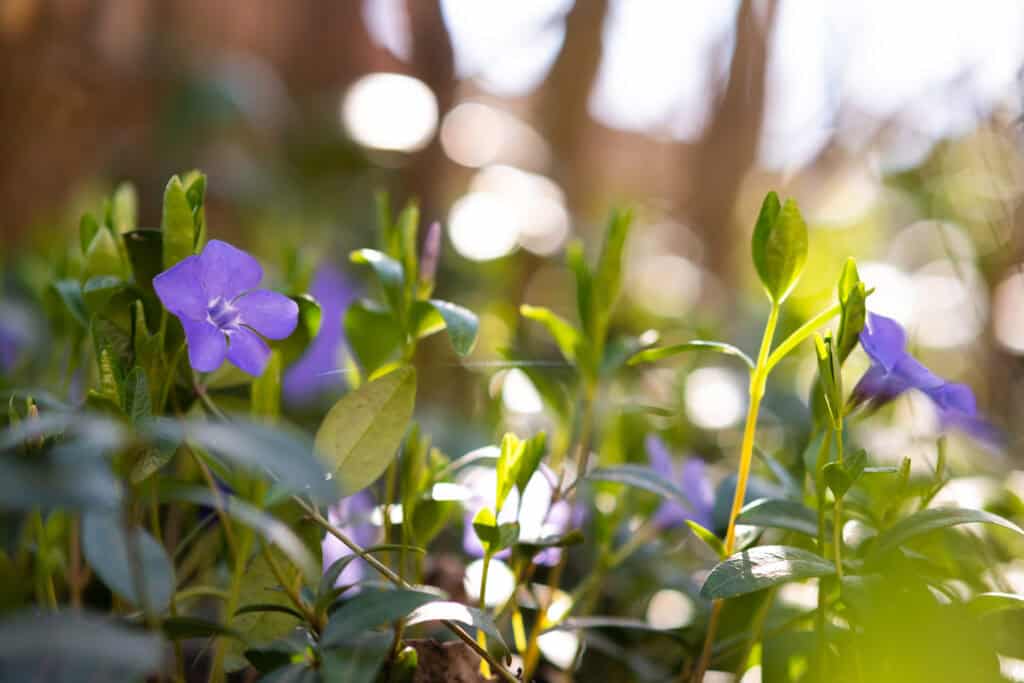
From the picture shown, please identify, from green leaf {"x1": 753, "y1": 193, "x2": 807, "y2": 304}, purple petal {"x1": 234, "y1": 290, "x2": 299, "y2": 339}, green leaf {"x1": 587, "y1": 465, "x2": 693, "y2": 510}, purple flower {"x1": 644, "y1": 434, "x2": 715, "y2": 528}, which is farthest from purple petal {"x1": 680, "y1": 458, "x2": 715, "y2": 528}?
purple petal {"x1": 234, "y1": 290, "x2": 299, "y2": 339}

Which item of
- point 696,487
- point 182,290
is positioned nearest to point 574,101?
point 696,487

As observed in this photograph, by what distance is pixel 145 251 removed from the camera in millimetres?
546

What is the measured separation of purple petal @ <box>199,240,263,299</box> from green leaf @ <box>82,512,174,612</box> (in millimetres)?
153

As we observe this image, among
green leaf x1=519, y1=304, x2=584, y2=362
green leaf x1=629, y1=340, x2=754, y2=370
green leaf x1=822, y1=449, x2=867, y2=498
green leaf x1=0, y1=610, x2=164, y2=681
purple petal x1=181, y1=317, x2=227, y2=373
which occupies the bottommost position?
green leaf x1=822, y1=449, x2=867, y2=498

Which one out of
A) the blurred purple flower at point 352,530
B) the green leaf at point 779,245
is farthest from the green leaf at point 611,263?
the blurred purple flower at point 352,530

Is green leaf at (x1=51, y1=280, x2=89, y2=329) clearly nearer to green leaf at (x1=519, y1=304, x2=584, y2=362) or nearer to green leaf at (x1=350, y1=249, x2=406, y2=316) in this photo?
green leaf at (x1=350, y1=249, x2=406, y2=316)

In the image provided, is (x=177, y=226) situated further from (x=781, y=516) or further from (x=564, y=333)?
(x=781, y=516)

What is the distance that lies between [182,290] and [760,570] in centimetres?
33

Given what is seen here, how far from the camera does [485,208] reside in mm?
2012

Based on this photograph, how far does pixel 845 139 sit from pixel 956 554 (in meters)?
2.14

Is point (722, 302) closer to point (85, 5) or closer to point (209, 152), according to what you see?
point (209, 152)

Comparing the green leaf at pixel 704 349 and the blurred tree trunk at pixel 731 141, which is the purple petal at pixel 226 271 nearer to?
the green leaf at pixel 704 349

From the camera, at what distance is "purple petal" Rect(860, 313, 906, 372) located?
558mm

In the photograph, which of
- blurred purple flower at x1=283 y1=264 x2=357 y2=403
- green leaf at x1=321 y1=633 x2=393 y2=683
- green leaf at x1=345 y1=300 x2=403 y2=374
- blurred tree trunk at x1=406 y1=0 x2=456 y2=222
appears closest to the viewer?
green leaf at x1=321 y1=633 x2=393 y2=683
